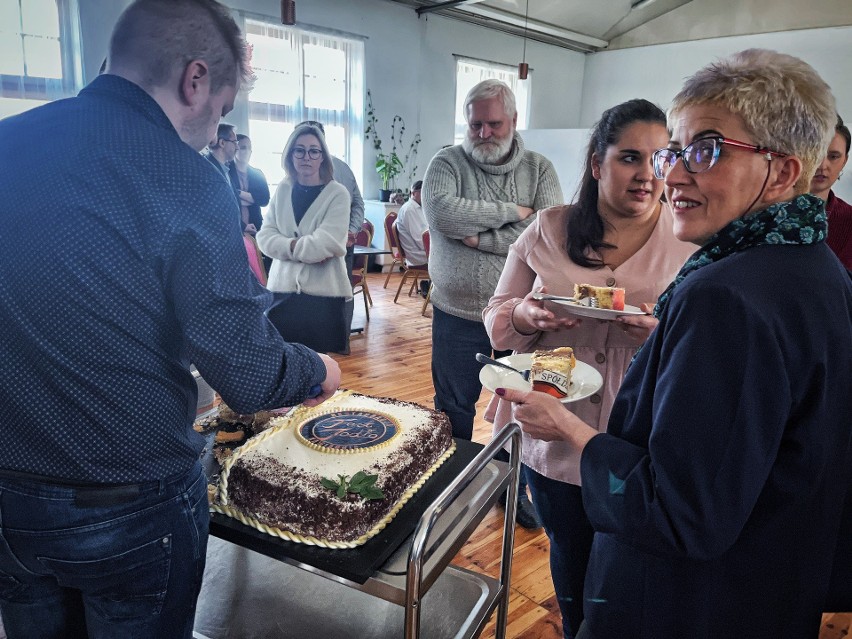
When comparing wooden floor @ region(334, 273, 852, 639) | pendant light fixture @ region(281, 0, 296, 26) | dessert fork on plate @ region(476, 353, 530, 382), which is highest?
pendant light fixture @ region(281, 0, 296, 26)

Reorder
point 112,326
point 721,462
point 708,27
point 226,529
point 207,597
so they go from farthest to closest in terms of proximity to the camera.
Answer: point 708,27
point 207,597
point 226,529
point 112,326
point 721,462

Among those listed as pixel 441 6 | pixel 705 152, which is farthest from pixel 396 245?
pixel 705 152

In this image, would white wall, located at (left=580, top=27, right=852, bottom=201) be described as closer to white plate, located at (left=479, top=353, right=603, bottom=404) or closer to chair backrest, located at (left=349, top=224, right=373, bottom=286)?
chair backrest, located at (left=349, top=224, right=373, bottom=286)

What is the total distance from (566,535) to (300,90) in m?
6.70

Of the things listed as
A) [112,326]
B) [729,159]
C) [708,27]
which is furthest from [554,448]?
[708,27]

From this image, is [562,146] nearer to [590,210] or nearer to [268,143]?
[268,143]

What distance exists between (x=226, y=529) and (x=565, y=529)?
2.52 ft

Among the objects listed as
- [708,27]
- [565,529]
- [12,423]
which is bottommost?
[565,529]

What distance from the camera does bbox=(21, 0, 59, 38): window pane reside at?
498 cm

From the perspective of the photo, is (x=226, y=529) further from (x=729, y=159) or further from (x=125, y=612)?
(x=729, y=159)

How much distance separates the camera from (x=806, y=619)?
838 millimetres

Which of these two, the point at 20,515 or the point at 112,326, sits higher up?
the point at 112,326

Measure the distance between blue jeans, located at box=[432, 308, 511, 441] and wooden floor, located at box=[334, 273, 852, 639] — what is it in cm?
44

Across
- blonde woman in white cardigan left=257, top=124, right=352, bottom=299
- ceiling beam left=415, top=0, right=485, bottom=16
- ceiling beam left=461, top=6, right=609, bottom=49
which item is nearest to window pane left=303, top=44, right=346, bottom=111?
ceiling beam left=415, top=0, right=485, bottom=16
